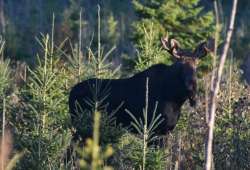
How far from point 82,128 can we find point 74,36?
18.4 m

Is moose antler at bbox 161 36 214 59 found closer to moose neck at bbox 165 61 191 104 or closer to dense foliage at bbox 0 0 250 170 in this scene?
moose neck at bbox 165 61 191 104

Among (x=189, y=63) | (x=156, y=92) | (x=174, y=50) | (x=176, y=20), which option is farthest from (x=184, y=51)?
(x=176, y=20)

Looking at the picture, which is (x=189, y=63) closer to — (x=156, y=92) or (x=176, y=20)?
(x=156, y=92)

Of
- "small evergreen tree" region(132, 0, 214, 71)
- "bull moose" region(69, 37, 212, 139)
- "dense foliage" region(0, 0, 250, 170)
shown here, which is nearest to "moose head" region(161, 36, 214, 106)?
"bull moose" region(69, 37, 212, 139)

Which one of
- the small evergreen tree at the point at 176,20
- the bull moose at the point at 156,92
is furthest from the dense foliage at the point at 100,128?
the small evergreen tree at the point at 176,20

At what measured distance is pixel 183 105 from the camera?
14.3 meters

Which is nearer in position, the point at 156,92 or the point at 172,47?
the point at 156,92

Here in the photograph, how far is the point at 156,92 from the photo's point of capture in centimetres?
1338

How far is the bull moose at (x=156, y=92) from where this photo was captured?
12.9m

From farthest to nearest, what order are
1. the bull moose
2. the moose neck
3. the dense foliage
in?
the moose neck, the bull moose, the dense foliage

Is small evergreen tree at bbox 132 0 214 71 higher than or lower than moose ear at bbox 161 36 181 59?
higher

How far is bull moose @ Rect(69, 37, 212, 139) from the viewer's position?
12.9m

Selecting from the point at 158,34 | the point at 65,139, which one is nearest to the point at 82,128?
the point at 65,139

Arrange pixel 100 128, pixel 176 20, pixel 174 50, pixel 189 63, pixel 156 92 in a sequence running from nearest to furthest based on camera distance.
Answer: pixel 100 128 → pixel 189 63 → pixel 156 92 → pixel 174 50 → pixel 176 20
